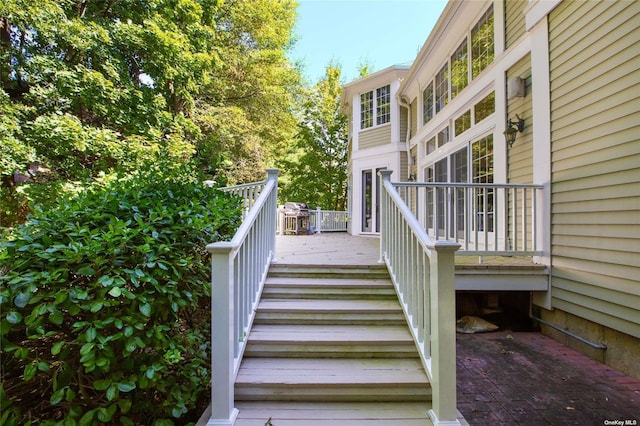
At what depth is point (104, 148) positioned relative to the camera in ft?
23.7

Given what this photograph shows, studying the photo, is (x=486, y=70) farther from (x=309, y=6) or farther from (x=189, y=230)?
(x=309, y=6)

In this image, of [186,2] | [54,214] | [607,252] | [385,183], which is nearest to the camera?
[54,214]

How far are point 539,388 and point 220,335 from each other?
235cm

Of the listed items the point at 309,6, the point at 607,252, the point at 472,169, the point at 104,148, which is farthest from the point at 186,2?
the point at 607,252

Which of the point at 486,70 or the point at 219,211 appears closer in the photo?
the point at 219,211

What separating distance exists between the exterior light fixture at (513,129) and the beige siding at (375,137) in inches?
192

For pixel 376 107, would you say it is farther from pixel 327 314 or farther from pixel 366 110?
→ pixel 327 314

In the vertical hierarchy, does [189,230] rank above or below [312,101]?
below

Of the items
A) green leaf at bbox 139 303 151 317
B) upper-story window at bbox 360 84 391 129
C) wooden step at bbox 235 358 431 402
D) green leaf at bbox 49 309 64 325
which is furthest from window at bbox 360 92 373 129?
green leaf at bbox 49 309 64 325

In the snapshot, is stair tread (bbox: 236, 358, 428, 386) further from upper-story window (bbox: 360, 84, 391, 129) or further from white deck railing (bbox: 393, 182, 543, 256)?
upper-story window (bbox: 360, 84, 391, 129)

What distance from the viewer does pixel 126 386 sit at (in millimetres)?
1542

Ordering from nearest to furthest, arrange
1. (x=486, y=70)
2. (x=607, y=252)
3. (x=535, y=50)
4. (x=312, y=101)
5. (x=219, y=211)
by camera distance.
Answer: (x=219, y=211)
(x=607, y=252)
(x=535, y=50)
(x=486, y=70)
(x=312, y=101)

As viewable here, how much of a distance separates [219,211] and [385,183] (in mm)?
1687

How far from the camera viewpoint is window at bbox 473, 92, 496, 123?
15.4ft
